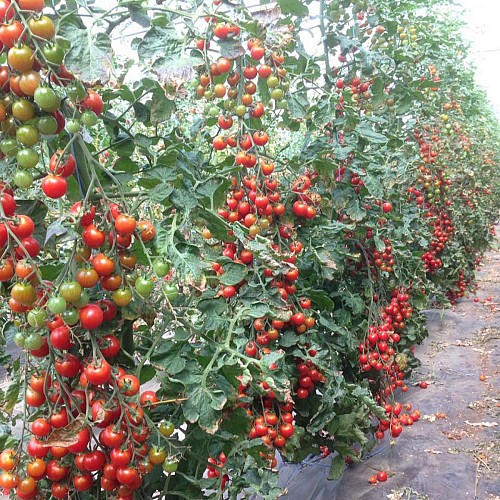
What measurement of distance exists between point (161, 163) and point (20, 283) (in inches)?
16.5

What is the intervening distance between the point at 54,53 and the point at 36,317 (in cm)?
37

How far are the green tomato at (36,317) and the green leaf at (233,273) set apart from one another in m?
0.45

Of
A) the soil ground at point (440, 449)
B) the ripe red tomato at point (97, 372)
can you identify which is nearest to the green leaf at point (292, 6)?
the ripe red tomato at point (97, 372)

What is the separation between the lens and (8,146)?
2.37 feet

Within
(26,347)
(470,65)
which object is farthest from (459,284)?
(26,347)

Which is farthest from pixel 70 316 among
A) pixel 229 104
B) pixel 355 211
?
pixel 355 211

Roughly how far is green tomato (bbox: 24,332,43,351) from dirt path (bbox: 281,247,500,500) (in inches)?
71.9

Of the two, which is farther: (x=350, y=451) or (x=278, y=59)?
(x=350, y=451)

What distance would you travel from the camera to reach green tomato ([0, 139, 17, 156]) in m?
0.72

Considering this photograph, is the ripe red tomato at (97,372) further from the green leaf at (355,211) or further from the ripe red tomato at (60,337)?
the green leaf at (355,211)

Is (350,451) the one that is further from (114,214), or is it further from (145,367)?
(114,214)

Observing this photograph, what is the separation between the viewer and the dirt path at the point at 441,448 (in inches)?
87.3

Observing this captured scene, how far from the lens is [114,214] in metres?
0.77

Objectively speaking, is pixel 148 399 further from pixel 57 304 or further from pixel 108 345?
pixel 57 304
